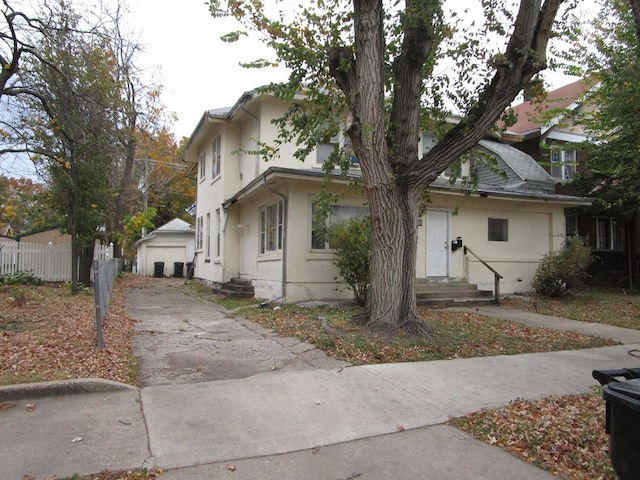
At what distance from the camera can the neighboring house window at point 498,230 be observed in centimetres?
1522

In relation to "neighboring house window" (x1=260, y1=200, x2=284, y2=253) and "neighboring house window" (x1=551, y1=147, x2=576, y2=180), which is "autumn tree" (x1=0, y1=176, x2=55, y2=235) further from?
"neighboring house window" (x1=551, y1=147, x2=576, y2=180)

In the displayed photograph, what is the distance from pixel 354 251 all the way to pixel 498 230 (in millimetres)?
6789

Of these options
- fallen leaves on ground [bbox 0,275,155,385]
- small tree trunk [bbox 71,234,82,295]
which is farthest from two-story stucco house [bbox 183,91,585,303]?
small tree trunk [bbox 71,234,82,295]

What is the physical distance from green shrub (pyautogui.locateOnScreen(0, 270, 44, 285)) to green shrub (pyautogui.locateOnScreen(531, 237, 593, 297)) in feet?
53.7

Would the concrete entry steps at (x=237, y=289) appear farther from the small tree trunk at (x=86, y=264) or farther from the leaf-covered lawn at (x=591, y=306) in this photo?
the leaf-covered lawn at (x=591, y=306)

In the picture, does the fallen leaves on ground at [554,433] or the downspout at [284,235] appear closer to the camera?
the fallen leaves on ground at [554,433]

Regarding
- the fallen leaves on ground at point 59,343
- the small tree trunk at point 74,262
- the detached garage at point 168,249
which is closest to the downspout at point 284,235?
the fallen leaves on ground at point 59,343

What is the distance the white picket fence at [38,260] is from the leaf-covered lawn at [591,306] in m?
13.7

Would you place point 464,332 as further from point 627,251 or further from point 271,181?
point 627,251

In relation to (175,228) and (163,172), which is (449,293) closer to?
(175,228)

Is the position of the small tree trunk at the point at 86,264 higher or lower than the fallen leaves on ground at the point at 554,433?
higher

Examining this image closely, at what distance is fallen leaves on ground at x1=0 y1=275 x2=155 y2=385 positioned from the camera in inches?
213

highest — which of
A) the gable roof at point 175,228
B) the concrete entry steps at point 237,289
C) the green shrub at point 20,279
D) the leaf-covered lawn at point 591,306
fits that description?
the gable roof at point 175,228

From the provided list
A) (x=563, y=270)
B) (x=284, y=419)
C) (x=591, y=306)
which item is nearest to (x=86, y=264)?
(x=284, y=419)
